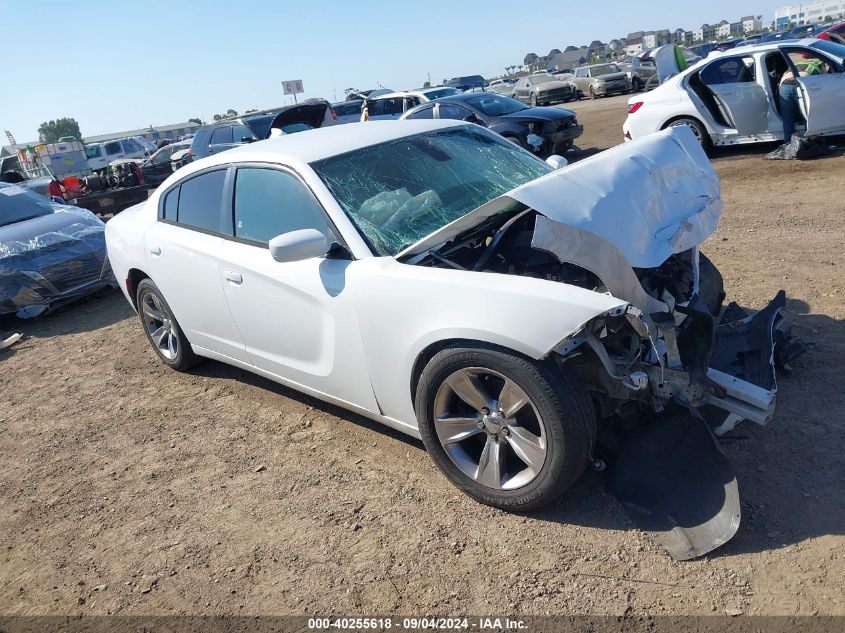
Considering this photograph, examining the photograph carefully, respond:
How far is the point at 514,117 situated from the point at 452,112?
1527mm

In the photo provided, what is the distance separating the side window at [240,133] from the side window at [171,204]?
1190 centimetres

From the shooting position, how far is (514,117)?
1237cm

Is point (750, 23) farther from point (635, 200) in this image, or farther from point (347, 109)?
point (635, 200)

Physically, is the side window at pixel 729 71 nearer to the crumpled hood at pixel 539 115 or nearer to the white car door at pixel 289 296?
the crumpled hood at pixel 539 115

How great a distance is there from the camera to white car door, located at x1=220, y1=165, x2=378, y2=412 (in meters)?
3.31

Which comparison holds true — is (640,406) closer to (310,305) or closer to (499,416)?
(499,416)

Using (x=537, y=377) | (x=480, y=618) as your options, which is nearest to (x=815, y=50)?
(x=537, y=377)

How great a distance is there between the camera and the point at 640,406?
296cm

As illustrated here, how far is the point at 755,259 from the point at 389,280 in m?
3.83

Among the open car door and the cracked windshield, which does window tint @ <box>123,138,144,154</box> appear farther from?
the cracked windshield

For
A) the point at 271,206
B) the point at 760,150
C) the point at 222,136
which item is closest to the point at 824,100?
the point at 760,150

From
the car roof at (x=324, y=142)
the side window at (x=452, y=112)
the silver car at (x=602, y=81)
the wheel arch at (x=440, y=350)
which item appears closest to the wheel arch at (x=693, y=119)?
the side window at (x=452, y=112)

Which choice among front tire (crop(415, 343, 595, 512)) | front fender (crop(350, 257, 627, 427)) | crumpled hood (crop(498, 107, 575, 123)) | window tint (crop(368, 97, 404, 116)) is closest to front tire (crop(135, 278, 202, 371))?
front fender (crop(350, 257, 627, 427))

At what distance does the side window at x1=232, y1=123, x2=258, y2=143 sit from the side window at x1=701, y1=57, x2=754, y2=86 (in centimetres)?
1040
